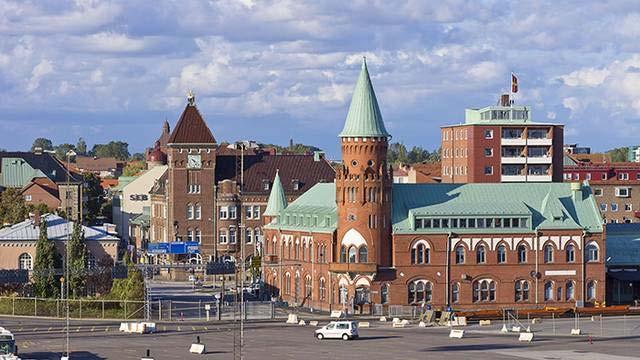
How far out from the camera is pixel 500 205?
5512 inches

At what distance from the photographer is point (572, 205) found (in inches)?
5640

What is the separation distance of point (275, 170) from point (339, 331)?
72.7m

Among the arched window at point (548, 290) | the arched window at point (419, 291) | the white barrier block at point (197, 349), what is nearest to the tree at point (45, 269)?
the arched window at point (419, 291)

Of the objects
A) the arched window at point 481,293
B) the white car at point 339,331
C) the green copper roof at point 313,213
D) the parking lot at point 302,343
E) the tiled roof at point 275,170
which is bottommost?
the parking lot at point 302,343

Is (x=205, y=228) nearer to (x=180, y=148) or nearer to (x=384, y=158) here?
(x=180, y=148)

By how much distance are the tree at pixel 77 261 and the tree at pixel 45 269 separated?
5.11 ft

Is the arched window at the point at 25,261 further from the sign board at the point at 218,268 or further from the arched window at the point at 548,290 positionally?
the arched window at the point at 548,290

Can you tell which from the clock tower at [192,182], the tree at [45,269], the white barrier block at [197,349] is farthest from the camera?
the clock tower at [192,182]

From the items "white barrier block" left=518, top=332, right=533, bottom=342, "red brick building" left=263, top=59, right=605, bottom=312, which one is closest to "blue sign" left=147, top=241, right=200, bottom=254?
"red brick building" left=263, top=59, right=605, bottom=312

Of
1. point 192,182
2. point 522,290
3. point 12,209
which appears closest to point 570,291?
point 522,290

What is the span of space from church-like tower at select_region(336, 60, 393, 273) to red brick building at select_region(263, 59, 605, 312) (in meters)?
0.08

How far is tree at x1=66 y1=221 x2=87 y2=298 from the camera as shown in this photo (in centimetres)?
13725

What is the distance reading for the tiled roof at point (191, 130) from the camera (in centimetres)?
18225

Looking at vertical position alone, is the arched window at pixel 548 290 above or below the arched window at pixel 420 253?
below
